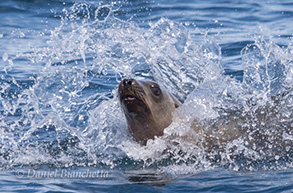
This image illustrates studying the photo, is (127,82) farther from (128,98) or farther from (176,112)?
(176,112)

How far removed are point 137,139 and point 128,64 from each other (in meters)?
2.19

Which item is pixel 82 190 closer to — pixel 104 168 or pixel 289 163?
pixel 104 168

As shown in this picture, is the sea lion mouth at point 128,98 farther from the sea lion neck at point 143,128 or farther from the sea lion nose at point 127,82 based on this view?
the sea lion neck at point 143,128

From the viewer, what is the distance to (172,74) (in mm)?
8039

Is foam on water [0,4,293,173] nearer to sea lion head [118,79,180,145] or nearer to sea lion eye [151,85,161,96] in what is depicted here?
sea lion head [118,79,180,145]

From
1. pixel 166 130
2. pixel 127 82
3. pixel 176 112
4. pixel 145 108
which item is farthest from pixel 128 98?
pixel 176 112

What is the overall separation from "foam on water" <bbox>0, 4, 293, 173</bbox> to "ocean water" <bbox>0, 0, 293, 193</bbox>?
0.01 m

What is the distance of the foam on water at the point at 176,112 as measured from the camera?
5828mm

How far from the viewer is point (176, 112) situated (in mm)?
6289

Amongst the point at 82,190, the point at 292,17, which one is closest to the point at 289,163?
the point at 82,190

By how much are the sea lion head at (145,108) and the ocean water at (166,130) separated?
11 cm

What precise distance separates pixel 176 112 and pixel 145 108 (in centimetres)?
50

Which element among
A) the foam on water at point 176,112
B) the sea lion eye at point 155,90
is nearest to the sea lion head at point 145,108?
the sea lion eye at point 155,90

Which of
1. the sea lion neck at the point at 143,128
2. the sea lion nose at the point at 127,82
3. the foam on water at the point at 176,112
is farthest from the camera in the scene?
the sea lion neck at the point at 143,128
